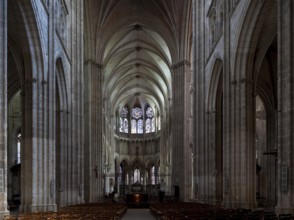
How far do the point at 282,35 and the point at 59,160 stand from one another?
1711 cm

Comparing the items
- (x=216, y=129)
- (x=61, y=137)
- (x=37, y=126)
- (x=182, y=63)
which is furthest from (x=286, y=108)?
(x=182, y=63)

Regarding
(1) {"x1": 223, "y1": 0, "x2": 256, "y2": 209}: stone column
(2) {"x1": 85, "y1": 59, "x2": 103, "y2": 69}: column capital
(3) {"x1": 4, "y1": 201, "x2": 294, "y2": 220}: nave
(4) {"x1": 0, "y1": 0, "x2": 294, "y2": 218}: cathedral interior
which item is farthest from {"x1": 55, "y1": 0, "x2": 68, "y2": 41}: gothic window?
(2) {"x1": 85, "y1": 59, "x2": 103, "y2": 69}: column capital

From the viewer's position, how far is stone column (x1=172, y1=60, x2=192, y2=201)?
4335cm

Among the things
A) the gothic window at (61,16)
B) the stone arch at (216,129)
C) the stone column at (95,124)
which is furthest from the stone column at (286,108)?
the stone column at (95,124)

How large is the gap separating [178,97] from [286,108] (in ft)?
105

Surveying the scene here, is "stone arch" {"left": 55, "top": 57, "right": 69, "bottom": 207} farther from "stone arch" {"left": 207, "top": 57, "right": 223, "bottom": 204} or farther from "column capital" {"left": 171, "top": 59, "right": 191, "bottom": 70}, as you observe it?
"column capital" {"left": 171, "top": 59, "right": 191, "bottom": 70}

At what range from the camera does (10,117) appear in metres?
38.8

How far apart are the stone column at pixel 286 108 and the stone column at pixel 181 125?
28825 millimetres

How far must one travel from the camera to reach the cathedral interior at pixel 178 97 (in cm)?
1468

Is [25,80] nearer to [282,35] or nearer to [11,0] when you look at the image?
[11,0]

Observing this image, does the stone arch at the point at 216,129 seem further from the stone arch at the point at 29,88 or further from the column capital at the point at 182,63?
the column capital at the point at 182,63

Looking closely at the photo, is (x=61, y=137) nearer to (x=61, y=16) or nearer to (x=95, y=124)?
(x=61, y=16)

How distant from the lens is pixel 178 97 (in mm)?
46031

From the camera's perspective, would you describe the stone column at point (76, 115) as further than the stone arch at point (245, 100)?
Yes
